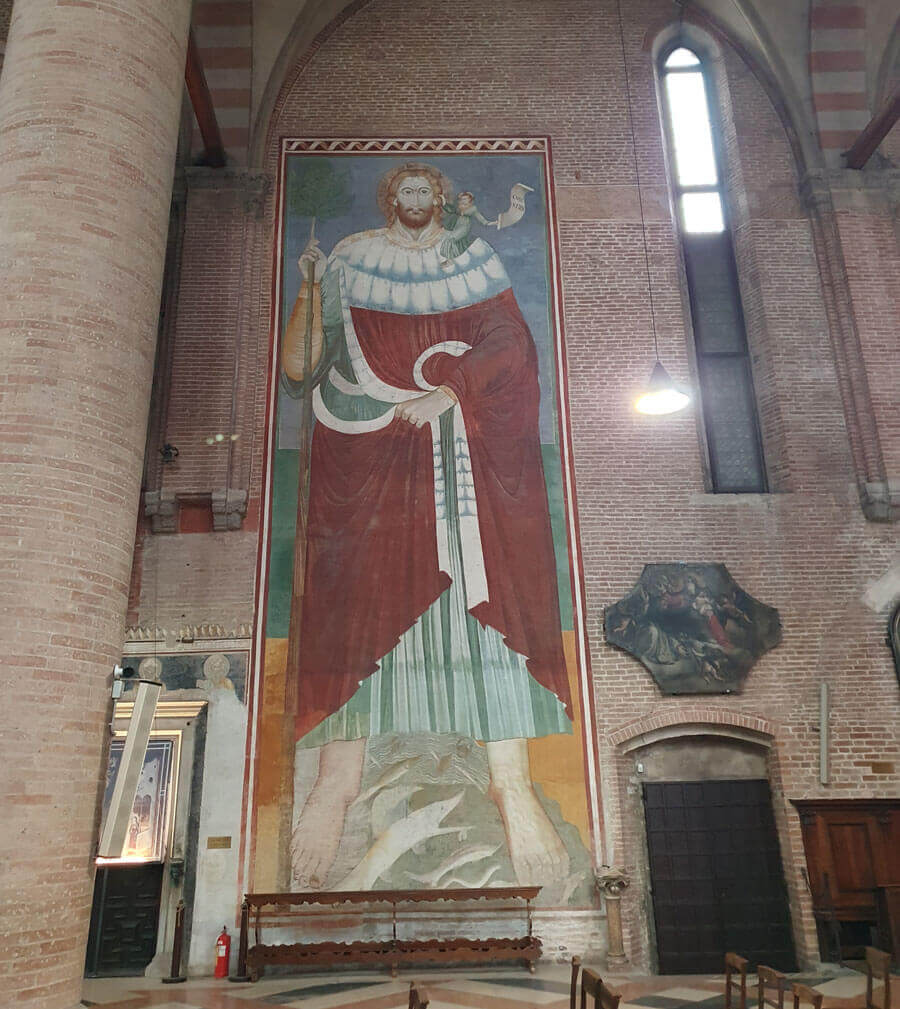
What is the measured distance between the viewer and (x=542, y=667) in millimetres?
9633

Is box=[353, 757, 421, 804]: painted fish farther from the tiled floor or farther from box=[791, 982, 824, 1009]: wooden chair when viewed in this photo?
box=[791, 982, 824, 1009]: wooden chair

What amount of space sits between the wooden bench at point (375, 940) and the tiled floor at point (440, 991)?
146 mm

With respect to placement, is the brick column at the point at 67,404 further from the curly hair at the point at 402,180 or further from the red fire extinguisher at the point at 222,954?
the curly hair at the point at 402,180

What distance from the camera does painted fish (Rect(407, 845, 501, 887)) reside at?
878cm

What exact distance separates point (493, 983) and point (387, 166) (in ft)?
31.1

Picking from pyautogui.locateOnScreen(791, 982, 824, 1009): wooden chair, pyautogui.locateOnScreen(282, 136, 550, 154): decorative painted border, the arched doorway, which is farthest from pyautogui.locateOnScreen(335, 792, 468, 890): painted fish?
pyautogui.locateOnScreen(282, 136, 550, 154): decorative painted border

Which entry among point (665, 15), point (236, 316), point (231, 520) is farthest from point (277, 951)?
point (665, 15)

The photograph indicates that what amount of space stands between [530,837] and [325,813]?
203cm

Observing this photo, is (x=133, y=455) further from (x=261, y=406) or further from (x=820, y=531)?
(x=820, y=531)

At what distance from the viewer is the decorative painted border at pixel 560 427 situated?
30.0ft

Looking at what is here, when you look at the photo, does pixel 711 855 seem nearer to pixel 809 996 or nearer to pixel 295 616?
pixel 295 616

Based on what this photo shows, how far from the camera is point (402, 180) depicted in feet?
38.6

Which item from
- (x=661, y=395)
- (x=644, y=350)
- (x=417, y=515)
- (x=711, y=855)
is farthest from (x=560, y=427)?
(x=711, y=855)

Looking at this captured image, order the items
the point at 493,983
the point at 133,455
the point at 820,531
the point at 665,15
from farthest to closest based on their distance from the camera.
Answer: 1. the point at 665,15
2. the point at 820,531
3. the point at 493,983
4. the point at 133,455
